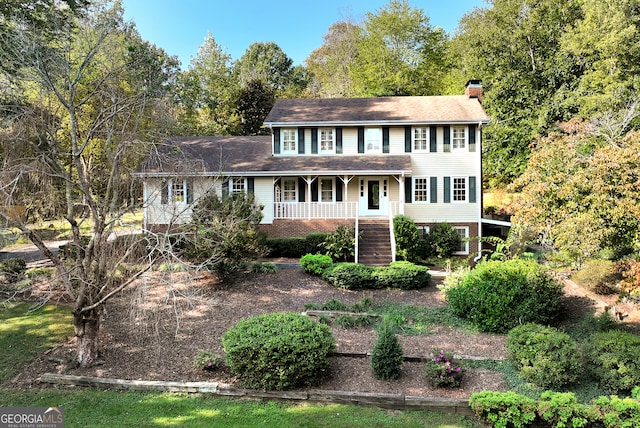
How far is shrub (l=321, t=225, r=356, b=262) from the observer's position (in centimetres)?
1639

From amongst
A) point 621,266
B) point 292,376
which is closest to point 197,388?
point 292,376

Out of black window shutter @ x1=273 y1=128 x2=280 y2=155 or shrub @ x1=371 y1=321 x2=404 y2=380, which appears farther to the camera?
black window shutter @ x1=273 y1=128 x2=280 y2=155

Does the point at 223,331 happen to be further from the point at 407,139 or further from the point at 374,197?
the point at 407,139

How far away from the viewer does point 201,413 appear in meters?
6.50

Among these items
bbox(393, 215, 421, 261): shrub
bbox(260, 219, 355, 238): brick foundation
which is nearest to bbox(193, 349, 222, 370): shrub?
bbox(393, 215, 421, 261): shrub

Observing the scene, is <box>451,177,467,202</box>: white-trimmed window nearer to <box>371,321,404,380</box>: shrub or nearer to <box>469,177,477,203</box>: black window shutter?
<box>469,177,477,203</box>: black window shutter

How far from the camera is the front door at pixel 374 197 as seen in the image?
19953 mm

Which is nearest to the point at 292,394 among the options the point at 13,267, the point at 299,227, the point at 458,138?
the point at 299,227

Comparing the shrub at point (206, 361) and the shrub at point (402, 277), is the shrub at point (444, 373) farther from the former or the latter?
the shrub at point (402, 277)

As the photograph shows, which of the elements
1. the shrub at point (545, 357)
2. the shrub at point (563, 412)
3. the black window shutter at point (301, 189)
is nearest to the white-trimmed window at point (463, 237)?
the black window shutter at point (301, 189)

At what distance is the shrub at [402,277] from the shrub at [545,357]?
5.08 metres

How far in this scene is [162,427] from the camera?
6062 millimetres

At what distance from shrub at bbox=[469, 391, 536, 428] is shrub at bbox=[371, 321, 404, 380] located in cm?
158

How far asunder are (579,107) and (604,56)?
309cm
